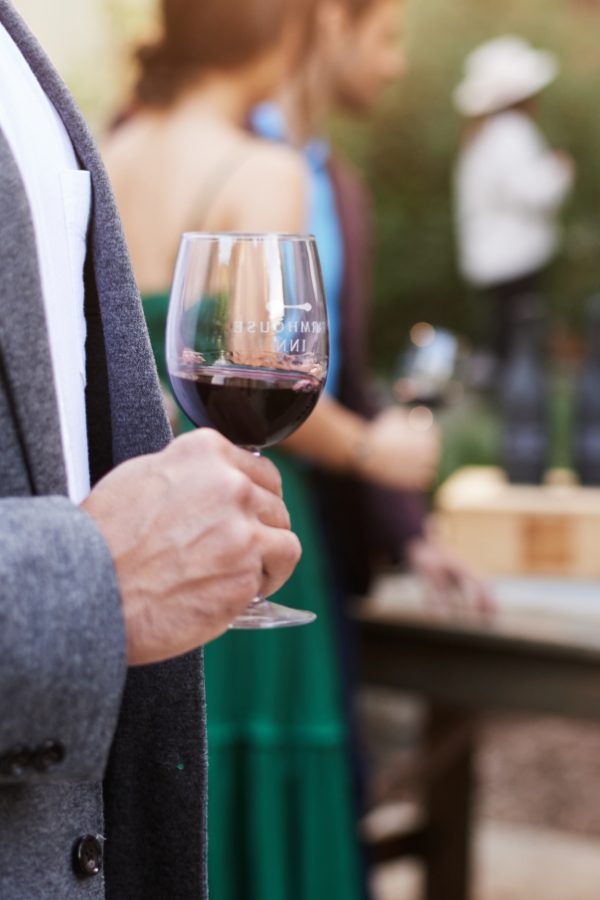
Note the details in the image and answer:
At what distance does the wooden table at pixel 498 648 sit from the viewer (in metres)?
2.19

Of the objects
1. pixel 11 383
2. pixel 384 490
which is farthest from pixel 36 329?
pixel 384 490

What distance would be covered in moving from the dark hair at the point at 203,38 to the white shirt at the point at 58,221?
1.13m

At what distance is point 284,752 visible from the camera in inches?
80.4

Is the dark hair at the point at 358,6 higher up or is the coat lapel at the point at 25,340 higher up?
the dark hair at the point at 358,6

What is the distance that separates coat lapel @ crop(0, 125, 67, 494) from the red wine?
0.17 meters

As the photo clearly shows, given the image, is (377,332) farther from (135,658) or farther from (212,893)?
(135,658)

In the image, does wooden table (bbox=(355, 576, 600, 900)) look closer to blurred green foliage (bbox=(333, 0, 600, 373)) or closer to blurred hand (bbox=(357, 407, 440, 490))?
blurred hand (bbox=(357, 407, 440, 490))

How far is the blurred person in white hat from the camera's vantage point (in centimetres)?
694

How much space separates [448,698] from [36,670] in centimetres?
174

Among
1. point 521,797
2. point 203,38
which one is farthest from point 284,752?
point 521,797

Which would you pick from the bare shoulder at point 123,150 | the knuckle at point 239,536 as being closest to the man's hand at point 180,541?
the knuckle at point 239,536

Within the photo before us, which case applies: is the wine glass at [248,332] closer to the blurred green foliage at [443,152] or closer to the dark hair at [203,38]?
the dark hair at [203,38]

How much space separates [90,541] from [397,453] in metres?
1.37

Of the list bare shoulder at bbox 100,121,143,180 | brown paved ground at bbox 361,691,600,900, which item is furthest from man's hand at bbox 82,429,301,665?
brown paved ground at bbox 361,691,600,900
